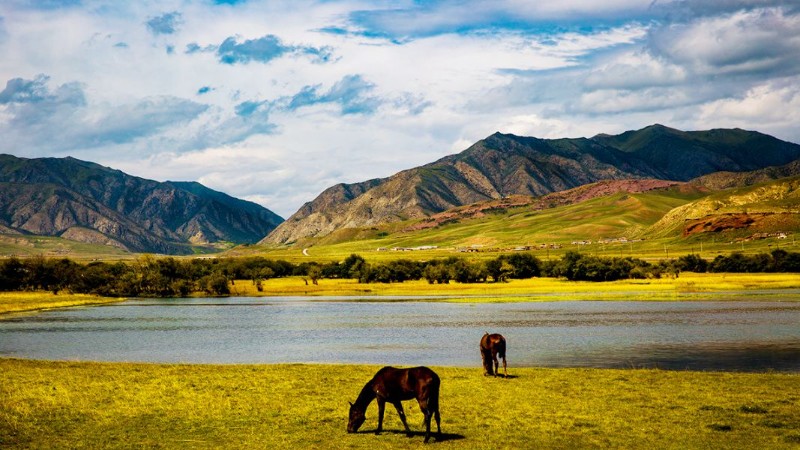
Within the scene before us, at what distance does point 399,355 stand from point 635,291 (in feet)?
277

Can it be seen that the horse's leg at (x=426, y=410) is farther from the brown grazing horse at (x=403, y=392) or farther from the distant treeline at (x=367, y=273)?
the distant treeline at (x=367, y=273)

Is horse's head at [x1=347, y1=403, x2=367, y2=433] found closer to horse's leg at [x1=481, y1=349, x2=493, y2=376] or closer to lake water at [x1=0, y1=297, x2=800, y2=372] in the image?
horse's leg at [x1=481, y1=349, x2=493, y2=376]

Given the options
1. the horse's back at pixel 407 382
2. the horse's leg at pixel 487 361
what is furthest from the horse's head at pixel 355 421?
the horse's leg at pixel 487 361

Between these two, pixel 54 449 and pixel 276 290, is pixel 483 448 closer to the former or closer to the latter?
pixel 54 449

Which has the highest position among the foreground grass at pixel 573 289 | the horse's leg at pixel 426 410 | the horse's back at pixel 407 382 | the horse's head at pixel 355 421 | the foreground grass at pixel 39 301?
the horse's back at pixel 407 382

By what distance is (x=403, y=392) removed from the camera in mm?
23312

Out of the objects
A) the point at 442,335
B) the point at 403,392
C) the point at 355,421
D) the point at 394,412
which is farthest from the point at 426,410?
the point at 442,335

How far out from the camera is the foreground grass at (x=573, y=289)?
114 meters

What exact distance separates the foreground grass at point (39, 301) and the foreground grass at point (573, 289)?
3411 cm

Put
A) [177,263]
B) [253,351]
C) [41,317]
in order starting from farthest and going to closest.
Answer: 1. [177,263]
2. [41,317]
3. [253,351]

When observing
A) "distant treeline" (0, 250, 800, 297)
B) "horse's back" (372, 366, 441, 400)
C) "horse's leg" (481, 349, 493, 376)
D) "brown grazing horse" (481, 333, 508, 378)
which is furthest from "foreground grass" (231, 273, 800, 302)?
"horse's back" (372, 366, 441, 400)

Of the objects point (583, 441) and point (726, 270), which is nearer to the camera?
point (583, 441)

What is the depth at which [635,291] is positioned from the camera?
404 ft

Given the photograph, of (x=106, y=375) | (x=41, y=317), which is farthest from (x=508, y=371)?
(x=41, y=317)
